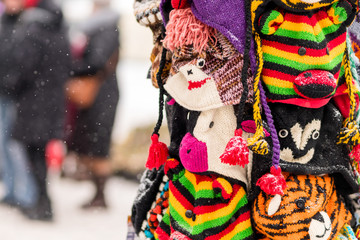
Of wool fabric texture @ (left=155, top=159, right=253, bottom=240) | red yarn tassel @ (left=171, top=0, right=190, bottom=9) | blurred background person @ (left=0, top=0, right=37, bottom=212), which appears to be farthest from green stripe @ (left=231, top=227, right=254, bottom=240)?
blurred background person @ (left=0, top=0, right=37, bottom=212)

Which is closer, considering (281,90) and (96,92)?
(281,90)

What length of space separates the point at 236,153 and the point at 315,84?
18 cm

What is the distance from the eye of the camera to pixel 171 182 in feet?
3.11

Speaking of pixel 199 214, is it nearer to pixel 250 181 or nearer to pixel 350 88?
pixel 250 181

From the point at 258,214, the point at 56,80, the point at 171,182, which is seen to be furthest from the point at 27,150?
the point at 258,214

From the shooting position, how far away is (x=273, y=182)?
0.81m

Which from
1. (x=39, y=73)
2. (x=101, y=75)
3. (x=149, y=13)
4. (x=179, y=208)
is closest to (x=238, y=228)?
(x=179, y=208)

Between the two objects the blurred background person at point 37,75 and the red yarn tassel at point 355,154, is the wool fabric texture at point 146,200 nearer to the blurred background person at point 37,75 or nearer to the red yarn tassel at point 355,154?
the red yarn tassel at point 355,154

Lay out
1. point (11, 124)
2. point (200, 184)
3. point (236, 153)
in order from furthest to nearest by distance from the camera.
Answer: point (11, 124)
point (200, 184)
point (236, 153)

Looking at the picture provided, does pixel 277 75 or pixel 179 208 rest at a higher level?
pixel 277 75

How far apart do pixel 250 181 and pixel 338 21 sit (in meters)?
0.32

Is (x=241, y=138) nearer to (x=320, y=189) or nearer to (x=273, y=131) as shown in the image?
(x=273, y=131)

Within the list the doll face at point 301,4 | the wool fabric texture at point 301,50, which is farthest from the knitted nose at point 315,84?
the doll face at point 301,4

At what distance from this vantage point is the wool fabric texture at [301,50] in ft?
2.68
